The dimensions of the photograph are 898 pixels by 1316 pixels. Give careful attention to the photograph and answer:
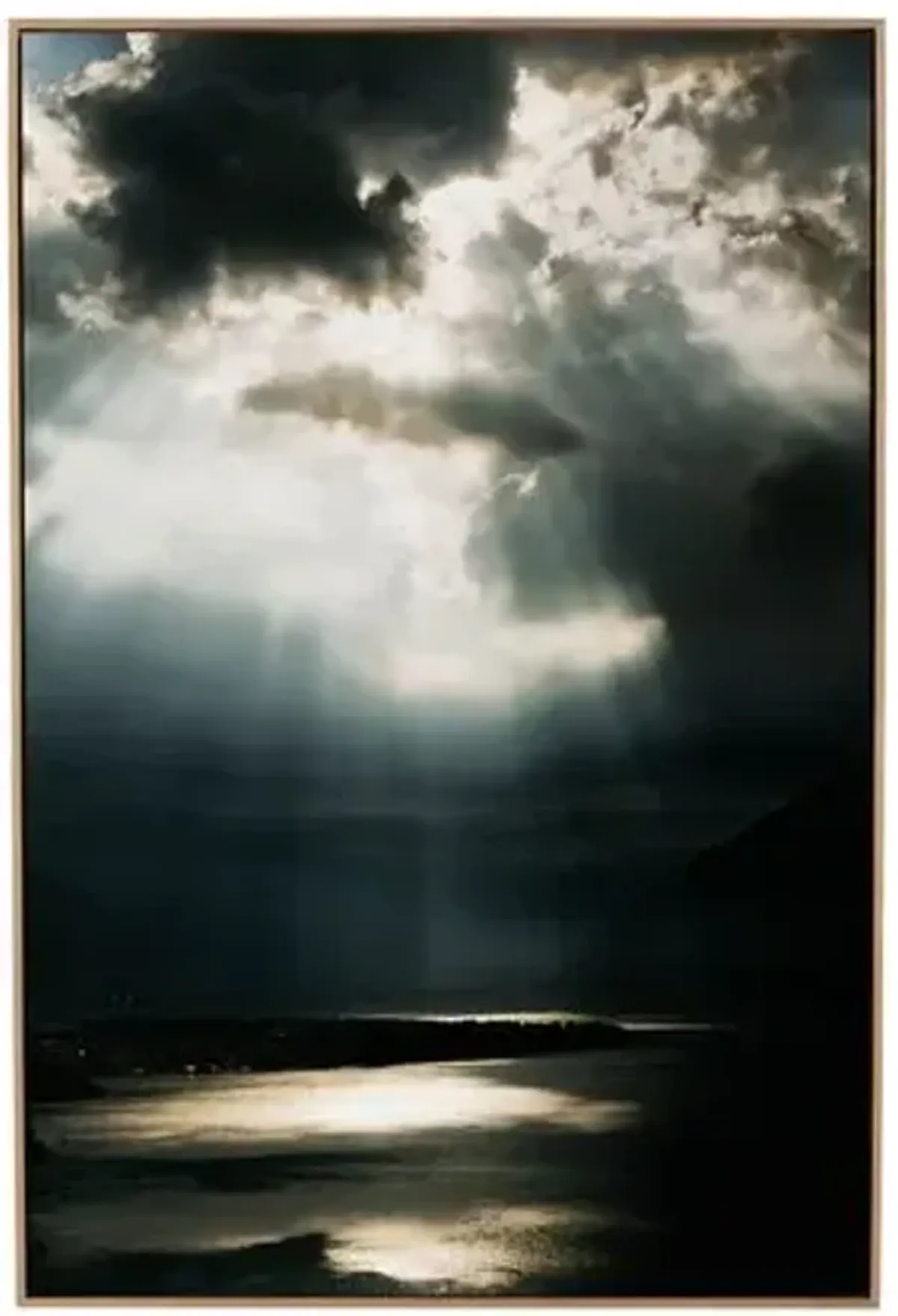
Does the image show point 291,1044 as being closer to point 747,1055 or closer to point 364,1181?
point 364,1181

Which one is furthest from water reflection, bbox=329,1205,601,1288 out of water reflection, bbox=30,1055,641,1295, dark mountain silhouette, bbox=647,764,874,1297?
dark mountain silhouette, bbox=647,764,874,1297

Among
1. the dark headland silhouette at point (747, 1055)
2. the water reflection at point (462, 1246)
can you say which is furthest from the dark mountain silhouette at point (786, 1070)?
the water reflection at point (462, 1246)

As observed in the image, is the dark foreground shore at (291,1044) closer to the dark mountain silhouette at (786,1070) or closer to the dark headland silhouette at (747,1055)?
the dark headland silhouette at (747,1055)

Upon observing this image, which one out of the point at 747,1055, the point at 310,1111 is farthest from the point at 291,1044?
the point at 747,1055

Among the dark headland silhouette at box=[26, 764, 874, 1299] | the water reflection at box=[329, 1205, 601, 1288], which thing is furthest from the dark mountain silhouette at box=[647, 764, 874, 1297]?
the water reflection at box=[329, 1205, 601, 1288]

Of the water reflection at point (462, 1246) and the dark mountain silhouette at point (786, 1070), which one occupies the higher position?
the dark mountain silhouette at point (786, 1070)

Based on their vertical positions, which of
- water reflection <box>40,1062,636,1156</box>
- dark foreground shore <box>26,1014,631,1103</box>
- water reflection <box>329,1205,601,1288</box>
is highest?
dark foreground shore <box>26,1014,631,1103</box>

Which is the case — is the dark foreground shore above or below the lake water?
above

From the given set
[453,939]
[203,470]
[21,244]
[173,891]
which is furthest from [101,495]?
[453,939]

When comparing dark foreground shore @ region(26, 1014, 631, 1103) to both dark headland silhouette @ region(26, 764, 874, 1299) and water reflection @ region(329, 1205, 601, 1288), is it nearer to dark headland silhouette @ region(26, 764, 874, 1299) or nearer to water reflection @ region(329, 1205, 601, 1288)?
dark headland silhouette @ region(26, 764, 874, 1299)

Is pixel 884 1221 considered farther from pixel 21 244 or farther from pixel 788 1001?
pixel 21 244
